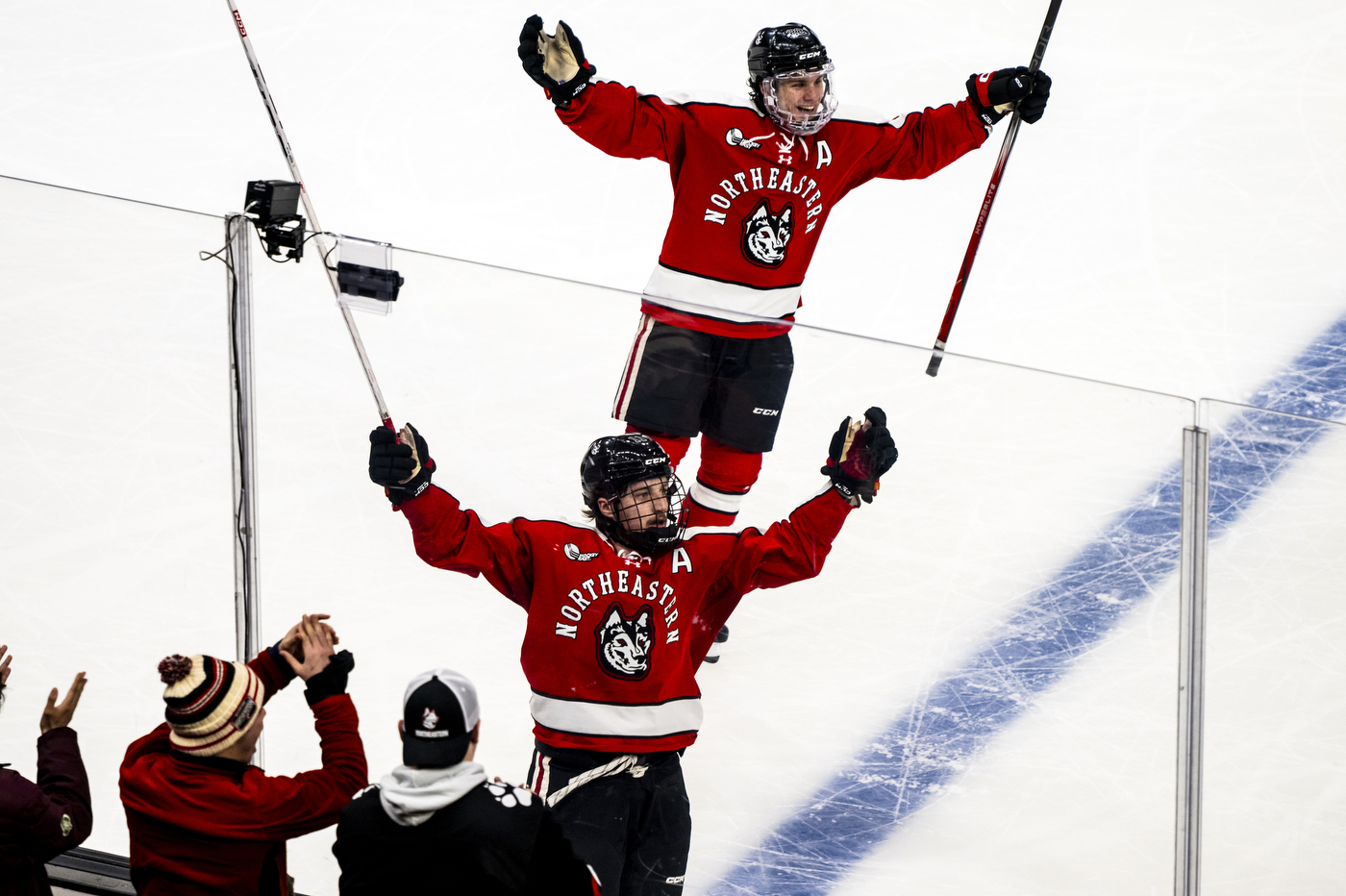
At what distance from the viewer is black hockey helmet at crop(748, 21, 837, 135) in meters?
3.02

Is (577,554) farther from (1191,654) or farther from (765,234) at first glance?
(1191,654)

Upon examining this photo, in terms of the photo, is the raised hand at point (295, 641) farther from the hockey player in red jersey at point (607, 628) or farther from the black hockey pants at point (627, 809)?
the black hockey pants at point (627, 809)

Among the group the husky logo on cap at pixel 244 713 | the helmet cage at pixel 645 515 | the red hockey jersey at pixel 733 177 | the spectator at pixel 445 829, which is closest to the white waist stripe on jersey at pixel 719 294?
the red hockey jersey at pixel 733 177

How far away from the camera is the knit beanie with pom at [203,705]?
6.90ft

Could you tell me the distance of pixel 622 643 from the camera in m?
2.52

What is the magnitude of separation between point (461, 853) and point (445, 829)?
0.12ft

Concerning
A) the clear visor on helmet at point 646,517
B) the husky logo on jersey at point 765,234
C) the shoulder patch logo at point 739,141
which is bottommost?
the clear visor on helmet at point 646,517

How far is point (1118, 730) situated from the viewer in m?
2.71

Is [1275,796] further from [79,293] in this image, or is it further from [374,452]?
[79,293]

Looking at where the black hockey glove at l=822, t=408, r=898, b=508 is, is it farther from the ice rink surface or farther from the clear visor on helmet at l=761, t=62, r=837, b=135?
the clear visor on helmet at l=761, t=62, r=837, b=135

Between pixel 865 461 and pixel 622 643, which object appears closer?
pixel 622 643

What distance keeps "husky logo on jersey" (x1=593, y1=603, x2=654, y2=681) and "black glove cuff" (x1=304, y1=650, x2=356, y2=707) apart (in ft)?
1.43

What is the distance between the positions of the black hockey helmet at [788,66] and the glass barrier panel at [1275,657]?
3.43 feet

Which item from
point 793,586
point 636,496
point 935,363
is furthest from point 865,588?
point 636,496
